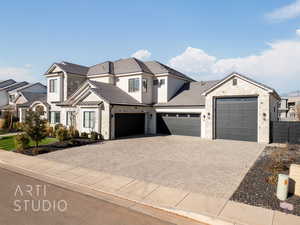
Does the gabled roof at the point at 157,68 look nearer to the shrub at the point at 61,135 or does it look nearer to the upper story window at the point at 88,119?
the upper story window at the point at 88,119

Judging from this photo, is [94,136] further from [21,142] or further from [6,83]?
[6,83]

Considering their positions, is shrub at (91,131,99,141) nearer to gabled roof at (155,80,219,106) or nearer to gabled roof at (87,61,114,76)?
gabled roof at (155,80,219,106)

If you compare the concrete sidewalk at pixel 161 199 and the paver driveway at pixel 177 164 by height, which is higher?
the paver driveway at pixel 177 164

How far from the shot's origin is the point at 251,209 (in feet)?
17.9

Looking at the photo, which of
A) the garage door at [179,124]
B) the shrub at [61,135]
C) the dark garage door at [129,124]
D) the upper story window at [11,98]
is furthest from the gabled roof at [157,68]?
→ the upper story window at [11,98]

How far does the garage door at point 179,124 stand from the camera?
19438 mm

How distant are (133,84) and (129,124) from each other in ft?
16.6

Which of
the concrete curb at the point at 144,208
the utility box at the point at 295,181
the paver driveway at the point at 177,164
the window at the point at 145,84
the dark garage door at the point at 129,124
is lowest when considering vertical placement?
the concrete curb at the point at 144,208

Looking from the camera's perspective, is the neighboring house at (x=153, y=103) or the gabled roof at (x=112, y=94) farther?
the gabled roof at (x=112, y=94)

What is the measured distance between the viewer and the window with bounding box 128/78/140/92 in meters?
21.8

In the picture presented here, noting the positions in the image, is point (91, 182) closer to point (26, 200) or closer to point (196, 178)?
point (26, 200)

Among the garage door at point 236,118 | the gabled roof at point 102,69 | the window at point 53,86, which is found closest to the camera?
the garage door at point 236,118

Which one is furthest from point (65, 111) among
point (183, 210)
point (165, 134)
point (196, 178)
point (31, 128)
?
point (183, 210)

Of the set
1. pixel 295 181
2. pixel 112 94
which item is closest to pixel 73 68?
pixel 112 94
